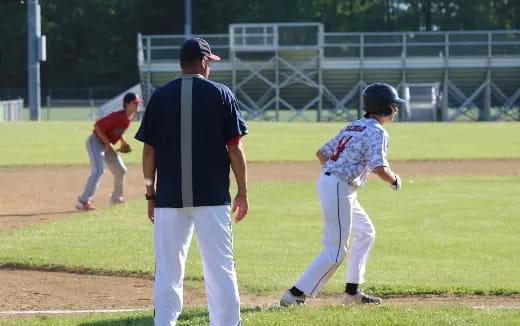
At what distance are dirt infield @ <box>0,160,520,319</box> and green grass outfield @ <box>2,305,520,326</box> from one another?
2.78ft

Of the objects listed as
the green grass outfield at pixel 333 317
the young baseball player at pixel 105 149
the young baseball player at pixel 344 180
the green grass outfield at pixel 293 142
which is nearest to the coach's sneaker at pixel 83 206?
the young baseball player at pixel 105 149

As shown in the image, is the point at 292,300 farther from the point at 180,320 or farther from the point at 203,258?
the point at 203,258

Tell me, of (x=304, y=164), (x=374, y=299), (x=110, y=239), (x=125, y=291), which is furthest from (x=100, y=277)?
(x=304, y=164)

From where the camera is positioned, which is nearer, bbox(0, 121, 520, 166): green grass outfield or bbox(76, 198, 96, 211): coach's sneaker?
bbox(76, 198, 96, 211): coach's sneaker

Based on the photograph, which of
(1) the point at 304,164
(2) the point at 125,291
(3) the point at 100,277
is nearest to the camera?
(2) the point at 125,291

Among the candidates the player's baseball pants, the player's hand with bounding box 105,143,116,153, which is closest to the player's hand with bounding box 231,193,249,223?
the player's hand with bounding box 105,143,116,153

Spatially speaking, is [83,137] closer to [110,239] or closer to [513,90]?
[110,239]

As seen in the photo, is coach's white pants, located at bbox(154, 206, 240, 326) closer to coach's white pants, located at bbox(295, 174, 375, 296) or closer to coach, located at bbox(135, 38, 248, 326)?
coach, located at bbox(135, 38, 248, 326)

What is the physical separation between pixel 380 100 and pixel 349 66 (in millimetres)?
41898

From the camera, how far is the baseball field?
7566 millimetres

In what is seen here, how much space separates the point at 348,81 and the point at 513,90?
9114mm

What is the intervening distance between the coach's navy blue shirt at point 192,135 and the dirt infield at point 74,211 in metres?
2.36

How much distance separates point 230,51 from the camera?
48656 mm

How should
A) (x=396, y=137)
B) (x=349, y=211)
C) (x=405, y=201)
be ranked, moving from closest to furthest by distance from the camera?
(x=349, y=211), (x=405, y=201), (x=396, y=137)
